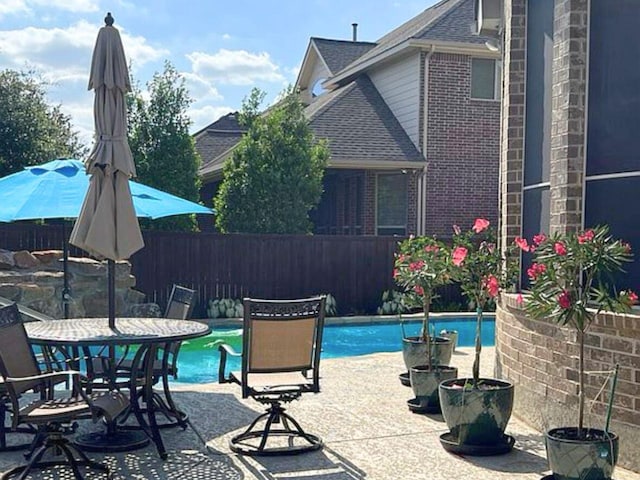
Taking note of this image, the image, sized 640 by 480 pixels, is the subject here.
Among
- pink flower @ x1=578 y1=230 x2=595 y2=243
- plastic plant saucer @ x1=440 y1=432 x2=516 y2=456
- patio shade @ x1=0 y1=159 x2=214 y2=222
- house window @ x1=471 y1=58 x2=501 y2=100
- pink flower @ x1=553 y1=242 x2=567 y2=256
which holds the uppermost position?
house window @ x1=471 y1=58 x2=501 y2=100

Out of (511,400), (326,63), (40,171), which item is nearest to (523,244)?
(511,400)

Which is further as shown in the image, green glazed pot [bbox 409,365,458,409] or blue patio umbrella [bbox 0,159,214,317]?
blue patio umbrella [bbox 0,159,214,317]

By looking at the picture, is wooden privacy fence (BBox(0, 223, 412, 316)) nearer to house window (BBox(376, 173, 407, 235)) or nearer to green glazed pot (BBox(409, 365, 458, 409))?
house window (BBox(376, 173, 407, 235))

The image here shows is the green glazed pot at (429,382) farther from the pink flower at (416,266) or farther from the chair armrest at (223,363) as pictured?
the chair armrest at (223,363)

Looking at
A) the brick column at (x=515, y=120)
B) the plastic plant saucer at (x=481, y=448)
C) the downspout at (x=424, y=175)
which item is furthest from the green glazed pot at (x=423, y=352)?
the downspout at (x=424, y=175)

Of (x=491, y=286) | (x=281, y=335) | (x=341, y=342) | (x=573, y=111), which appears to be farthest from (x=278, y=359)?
(x=341, y=342)

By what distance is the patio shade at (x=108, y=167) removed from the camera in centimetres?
615

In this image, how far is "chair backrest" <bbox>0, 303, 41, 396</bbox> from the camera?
5.31 metres

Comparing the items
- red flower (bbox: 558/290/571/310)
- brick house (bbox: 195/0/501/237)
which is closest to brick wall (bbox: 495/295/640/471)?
red flower (bbox: 558/290/571/310)

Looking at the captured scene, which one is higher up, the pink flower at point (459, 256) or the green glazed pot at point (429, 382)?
the pink flower at point (459, 256)

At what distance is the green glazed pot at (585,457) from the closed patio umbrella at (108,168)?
11.9ft

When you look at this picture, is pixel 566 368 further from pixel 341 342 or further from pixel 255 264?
pixel 255 264

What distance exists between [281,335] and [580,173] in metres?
2.64

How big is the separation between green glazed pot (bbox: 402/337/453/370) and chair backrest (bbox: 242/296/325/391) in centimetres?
254
